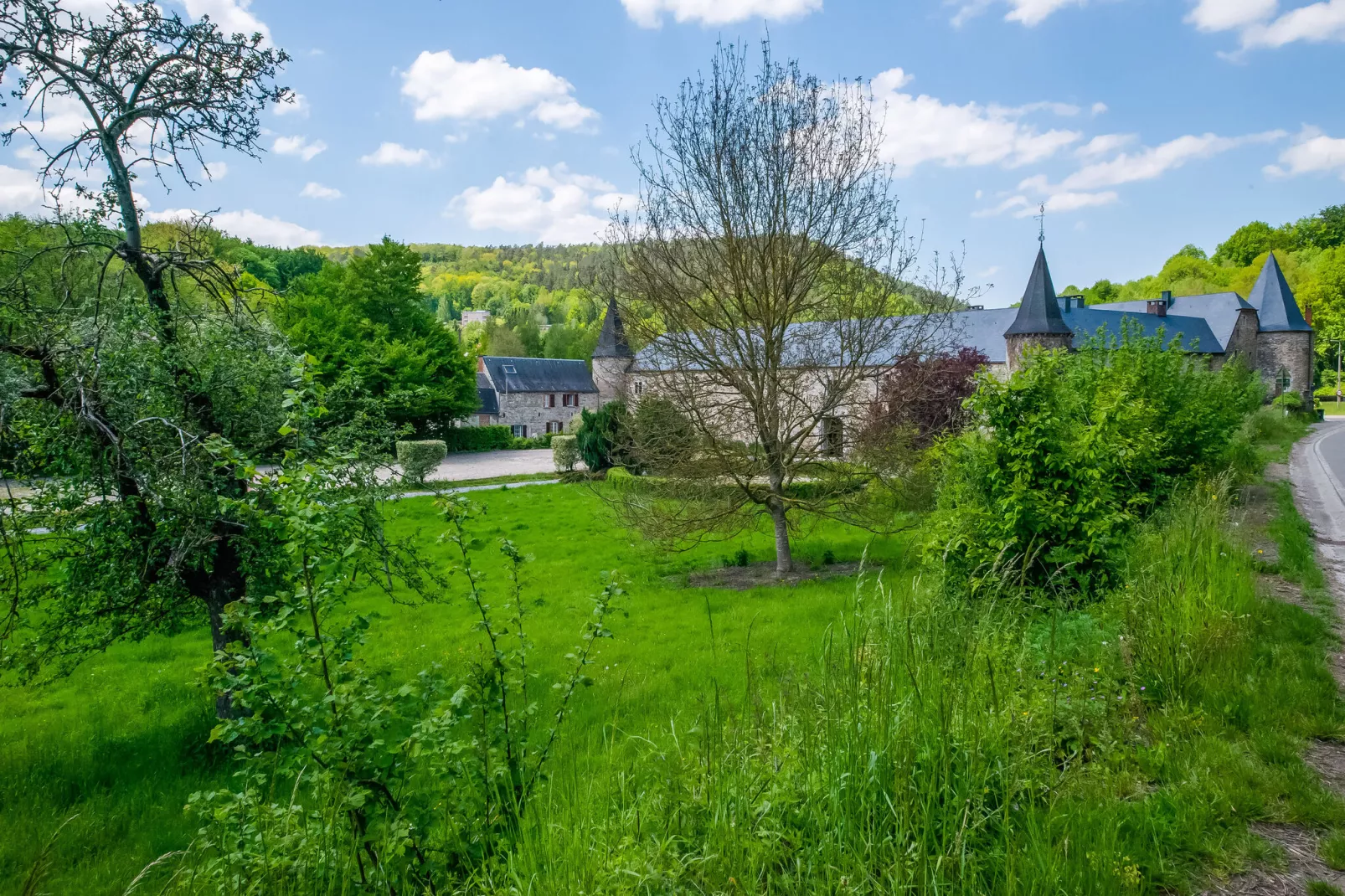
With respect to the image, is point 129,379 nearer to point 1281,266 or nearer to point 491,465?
point 491,465

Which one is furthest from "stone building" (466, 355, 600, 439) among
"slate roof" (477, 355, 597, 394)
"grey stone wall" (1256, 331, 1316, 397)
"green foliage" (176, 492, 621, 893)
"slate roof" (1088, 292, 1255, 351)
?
"green foliage" (176, 492, 621, 893)

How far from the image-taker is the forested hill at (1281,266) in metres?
52.6

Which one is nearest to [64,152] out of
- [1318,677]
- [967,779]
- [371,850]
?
[371,850]

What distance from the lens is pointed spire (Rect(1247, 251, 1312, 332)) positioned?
146 ft

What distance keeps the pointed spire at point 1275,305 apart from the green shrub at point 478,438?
47.9 metres

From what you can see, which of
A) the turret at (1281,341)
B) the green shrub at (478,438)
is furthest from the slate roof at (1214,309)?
the green shrub at (478,438)

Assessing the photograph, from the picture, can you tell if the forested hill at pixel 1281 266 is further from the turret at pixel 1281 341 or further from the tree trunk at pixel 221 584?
the tree trunk at pixel 221 584

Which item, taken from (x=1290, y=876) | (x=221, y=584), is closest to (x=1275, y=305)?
(x=1290, y=876)

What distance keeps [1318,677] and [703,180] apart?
9151 millimetres

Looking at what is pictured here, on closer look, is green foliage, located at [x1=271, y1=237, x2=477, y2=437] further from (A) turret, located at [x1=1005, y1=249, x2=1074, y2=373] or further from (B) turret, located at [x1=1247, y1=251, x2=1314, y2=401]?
(B) turret, located at [x1=1247, y1=251, x2=1314, y2=401]

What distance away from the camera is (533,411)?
171ft

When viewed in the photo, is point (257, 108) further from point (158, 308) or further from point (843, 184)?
point (843, 184)

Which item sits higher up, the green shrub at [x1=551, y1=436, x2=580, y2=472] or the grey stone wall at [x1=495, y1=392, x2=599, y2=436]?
the grey stone wall at [x1=495, y1=392, x2=599, y2=436]

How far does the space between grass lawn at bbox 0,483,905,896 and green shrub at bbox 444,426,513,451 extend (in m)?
25.5
